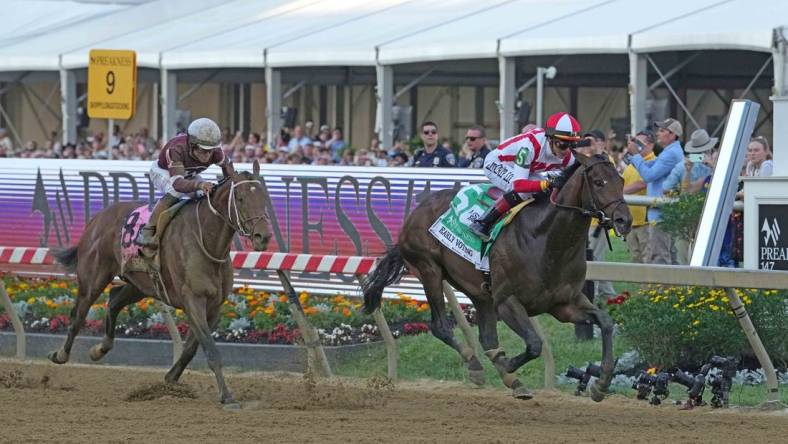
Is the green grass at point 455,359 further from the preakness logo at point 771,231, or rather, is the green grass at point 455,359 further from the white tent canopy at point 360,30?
the white tent canopy at point 360,30

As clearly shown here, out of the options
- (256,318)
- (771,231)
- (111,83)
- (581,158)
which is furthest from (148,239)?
(111,83)

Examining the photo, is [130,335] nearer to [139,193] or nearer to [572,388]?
[139,193]

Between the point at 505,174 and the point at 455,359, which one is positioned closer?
the point at 505,174

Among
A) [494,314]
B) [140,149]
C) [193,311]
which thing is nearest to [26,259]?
[193,311]

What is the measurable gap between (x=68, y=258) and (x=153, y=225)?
151cm

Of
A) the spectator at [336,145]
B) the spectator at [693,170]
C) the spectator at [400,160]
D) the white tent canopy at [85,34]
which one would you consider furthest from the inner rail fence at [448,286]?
the white tent canopy at [85,34]

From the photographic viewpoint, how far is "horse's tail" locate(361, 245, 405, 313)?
36.1 ft

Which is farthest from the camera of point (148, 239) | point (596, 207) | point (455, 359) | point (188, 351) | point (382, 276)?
point (455, 359)

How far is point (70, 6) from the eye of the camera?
35000 mm

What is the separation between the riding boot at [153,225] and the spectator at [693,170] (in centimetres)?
460

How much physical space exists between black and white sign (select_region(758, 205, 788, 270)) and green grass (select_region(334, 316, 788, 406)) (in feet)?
3.48

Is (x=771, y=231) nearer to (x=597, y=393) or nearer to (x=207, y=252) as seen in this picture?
(x=597, y=393)

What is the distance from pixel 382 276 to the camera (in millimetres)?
11047

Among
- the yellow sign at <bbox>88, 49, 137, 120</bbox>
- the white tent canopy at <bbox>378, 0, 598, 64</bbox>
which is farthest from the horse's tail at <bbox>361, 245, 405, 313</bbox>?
the white tent canopy at <bbox>378, 0, 598, 64</bbox>
